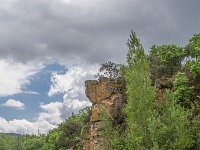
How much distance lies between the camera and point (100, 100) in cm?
5959

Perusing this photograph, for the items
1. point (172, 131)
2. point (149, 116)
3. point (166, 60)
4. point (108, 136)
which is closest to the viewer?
point (172, 131)

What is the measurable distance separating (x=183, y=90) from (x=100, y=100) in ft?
42.4

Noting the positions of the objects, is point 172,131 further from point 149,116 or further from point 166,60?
point 166,60

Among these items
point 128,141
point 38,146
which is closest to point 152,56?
point 128,141

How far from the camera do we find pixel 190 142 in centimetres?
4466

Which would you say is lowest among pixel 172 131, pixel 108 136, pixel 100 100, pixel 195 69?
pixel 172 131

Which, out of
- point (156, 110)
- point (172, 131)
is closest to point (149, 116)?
point (156, 110)

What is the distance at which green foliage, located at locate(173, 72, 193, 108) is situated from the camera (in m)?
51.7

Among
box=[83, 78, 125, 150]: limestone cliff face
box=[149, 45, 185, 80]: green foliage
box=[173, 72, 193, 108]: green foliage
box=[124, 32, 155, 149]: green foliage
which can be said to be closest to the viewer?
box=[124, 32, 155, 149]: green foliage

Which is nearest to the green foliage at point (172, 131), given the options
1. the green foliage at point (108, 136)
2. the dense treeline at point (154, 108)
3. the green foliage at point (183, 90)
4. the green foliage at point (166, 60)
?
the dense treeline at point (154, 108)

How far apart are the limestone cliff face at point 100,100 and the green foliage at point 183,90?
9703 mm

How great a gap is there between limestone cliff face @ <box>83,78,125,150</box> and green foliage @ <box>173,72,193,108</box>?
970cm

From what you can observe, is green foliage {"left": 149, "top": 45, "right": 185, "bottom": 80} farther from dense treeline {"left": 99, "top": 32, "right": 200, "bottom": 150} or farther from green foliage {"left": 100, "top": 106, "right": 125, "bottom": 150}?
green foliage {"left": 100, "top": 106, "right": 125, "bottom": 150}

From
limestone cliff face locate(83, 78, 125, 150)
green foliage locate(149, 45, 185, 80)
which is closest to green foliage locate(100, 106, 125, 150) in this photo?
limestone cliff face locate(83, 78, 125, 150)
